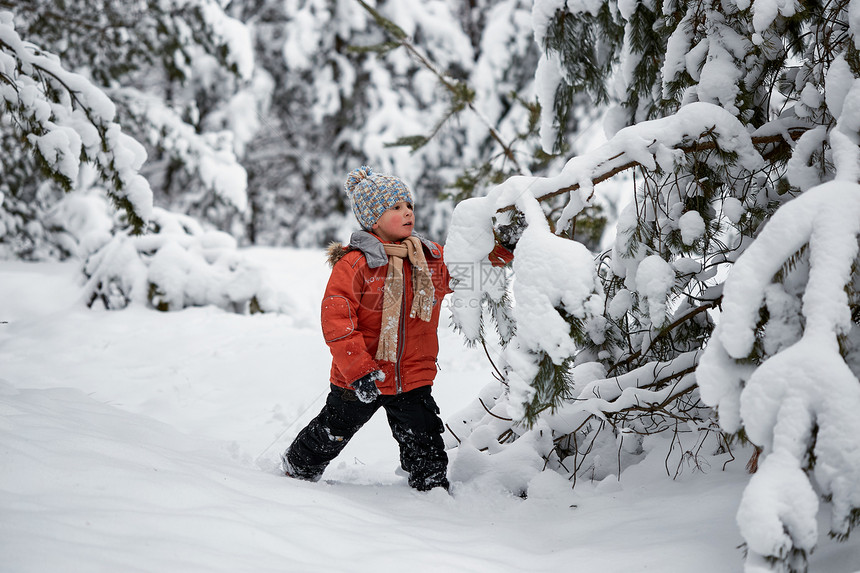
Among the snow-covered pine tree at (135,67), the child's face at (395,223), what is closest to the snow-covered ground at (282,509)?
the child's face at (395,223)

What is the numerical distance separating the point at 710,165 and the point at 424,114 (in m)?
10.4

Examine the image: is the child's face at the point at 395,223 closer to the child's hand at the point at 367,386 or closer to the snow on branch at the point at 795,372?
the child's hand at the point at 367,386

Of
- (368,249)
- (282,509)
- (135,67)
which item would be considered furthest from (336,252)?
(135,67)

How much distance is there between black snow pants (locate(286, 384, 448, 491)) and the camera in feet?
9.25

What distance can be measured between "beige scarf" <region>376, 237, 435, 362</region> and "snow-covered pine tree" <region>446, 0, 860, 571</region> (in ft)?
2.28

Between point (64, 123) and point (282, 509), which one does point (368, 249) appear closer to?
point (282, 509)

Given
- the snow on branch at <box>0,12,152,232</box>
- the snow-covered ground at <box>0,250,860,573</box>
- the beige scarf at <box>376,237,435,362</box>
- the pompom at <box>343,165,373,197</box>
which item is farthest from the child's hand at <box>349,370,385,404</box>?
the snow on branch at <box>0,12,152,232</box>

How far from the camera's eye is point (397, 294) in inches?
111

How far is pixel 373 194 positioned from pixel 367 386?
94cm

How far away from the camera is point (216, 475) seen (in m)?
2.33

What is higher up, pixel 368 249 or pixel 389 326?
pixel 368 249

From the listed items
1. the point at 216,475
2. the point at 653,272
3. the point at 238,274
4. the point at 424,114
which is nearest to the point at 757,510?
the point at 653,272

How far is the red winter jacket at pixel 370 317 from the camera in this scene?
2.70 meters

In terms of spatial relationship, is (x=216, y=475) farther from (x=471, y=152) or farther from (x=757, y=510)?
(x=471, y=152)
